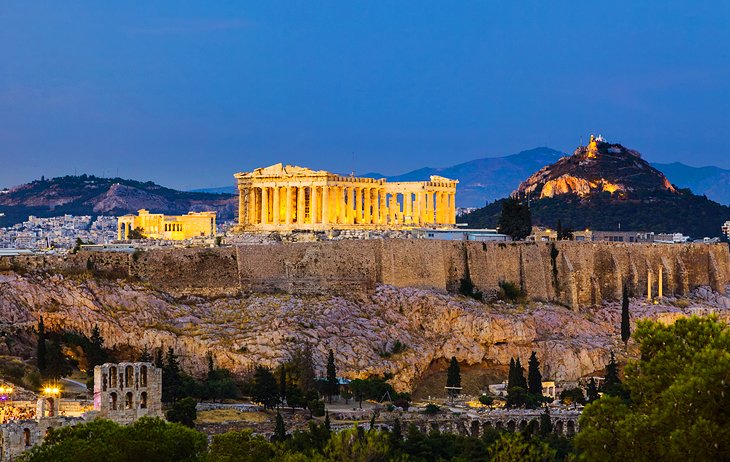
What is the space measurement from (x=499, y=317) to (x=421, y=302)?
4.15m

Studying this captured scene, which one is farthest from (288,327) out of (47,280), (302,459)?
(302,459)

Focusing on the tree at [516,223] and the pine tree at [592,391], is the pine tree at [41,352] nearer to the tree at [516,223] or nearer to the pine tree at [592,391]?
the pine tree at [592,391]

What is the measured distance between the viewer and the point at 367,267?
254 feet

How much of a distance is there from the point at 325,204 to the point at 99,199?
73800 mm

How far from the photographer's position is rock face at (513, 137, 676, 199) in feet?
459

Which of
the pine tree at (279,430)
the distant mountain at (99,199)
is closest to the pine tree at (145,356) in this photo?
the pine tree at (279,430)

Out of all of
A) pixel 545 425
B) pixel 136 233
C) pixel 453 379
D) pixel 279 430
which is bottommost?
pixel 545 425

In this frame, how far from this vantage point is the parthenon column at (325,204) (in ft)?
286

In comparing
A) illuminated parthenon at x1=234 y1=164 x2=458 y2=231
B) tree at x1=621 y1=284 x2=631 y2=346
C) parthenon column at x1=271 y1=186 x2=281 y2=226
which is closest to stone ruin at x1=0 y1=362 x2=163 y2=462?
illuminated parthenon at x1=234 y1=164 x2=458 y2=231

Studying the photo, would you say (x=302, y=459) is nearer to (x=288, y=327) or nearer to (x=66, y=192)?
(x=288, y=327)

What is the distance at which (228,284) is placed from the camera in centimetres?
7456

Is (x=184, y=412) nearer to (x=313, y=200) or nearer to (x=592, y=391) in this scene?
(x=592, y=391)

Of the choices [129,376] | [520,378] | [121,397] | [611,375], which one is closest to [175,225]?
[520,378]

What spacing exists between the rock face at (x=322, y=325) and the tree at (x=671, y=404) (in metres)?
31.7
